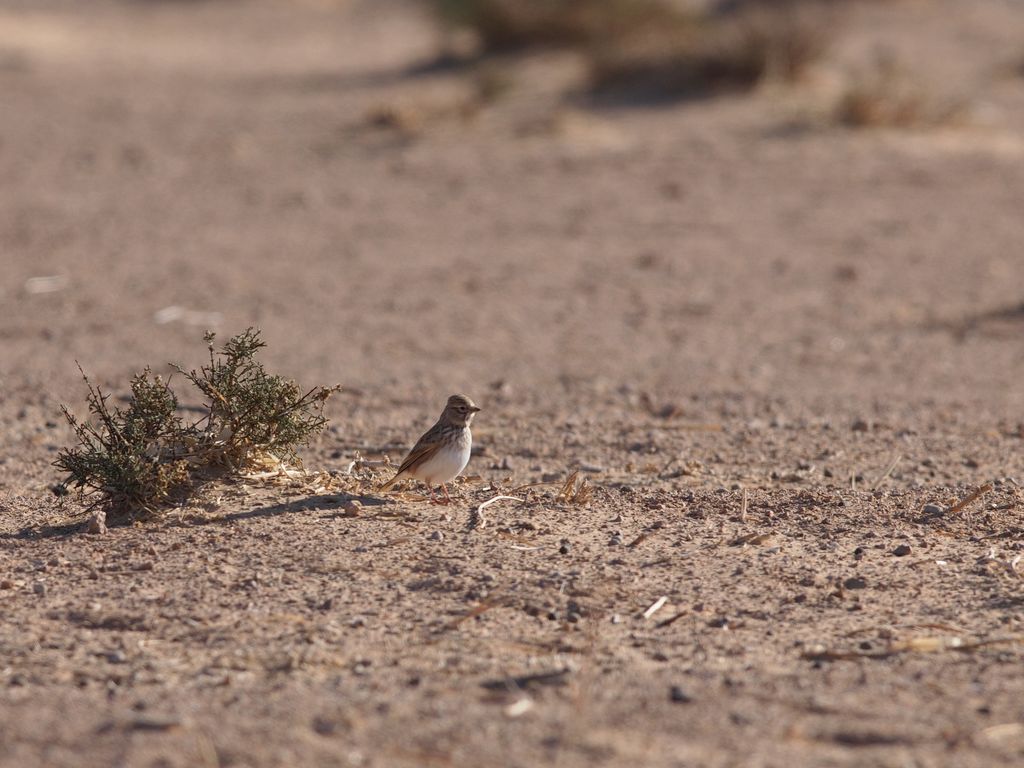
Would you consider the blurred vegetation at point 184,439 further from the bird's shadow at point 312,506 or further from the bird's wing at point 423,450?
the bird's wing at point 423,450

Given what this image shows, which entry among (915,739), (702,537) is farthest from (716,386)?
(915,739)

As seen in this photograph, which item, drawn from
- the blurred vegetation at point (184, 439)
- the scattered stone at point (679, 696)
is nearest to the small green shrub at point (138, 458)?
the blurred vegetation at point (184, 439)

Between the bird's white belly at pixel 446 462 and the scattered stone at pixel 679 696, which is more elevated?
the bird's white belly at pixel 446 462

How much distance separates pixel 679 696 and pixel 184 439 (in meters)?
2.63

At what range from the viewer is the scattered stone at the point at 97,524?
5.87 m

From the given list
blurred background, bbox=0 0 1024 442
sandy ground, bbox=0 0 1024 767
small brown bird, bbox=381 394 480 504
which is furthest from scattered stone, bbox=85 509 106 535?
Answer: blurred background, bbox=0 0 1024 442

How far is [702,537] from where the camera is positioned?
5.90 metres

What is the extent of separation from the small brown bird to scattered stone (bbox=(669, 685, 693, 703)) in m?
1.71

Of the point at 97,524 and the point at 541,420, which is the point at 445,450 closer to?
the point at 97,524

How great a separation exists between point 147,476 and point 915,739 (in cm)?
Result: 325

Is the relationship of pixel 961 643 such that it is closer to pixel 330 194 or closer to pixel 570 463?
pixel 570 463

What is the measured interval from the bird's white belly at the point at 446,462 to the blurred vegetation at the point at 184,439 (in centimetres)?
53

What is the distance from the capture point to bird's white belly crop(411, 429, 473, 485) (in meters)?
5.92

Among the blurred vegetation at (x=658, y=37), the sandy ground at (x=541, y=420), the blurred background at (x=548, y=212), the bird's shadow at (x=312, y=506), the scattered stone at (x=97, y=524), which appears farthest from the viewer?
the blurred vegetation at (x=658, y=37)
